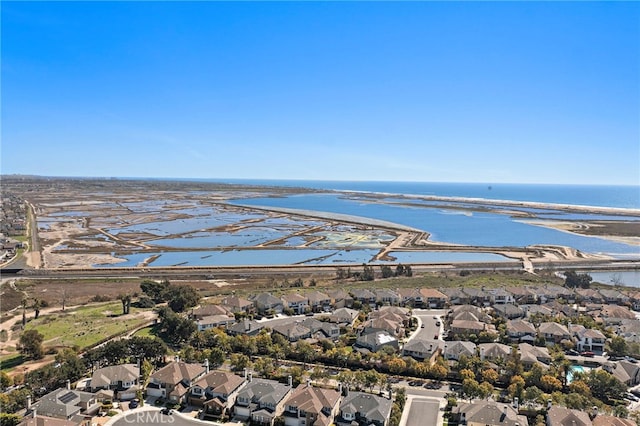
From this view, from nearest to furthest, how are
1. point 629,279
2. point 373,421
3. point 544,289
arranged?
point 373,421
point 544,289
point 629,279

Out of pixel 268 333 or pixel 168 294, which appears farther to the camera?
pixel 168 294

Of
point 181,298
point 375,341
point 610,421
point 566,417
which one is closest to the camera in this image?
point 610,421

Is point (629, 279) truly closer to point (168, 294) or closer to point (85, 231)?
point (168, 294)

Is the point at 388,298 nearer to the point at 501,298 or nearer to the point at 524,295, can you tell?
the point at 501,298

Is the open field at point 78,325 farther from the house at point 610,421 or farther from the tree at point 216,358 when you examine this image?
the house at point 610,421

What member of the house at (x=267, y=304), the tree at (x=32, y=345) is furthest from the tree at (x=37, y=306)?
the house at (x=267, y=304)

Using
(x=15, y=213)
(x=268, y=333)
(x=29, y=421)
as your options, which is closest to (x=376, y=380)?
(x=268, y=333)

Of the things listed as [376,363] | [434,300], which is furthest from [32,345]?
[434,300]

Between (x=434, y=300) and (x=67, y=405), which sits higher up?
(x=67, y=405)
